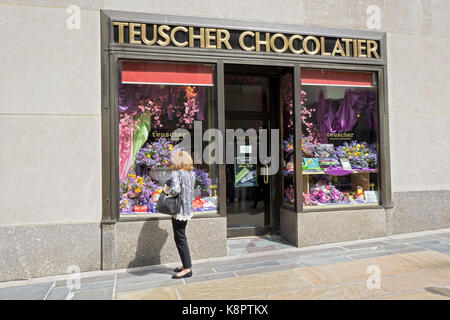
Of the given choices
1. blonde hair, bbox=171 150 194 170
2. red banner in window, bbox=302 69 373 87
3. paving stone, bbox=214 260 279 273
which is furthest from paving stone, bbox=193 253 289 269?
red banner in window, bbox=302 69 373 87

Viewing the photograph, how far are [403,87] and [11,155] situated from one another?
6.85 metres

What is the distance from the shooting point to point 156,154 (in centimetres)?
539

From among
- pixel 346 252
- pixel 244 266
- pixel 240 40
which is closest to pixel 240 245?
pixel 244 266

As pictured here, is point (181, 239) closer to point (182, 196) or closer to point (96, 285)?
point (182, 196)

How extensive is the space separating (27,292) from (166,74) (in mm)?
3608

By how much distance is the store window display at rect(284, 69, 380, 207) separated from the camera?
6004 millimetres

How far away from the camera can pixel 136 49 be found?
494 cm

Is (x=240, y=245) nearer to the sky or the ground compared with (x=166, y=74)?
nearer to the ground

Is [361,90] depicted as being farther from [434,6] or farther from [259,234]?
[259,234]

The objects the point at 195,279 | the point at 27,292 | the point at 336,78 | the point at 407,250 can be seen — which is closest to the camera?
the point at 27,292

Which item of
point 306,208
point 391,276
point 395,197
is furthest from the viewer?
point 395,197

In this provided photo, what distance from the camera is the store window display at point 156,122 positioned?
513cm

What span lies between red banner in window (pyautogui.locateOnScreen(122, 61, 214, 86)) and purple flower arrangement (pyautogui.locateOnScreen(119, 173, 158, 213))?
157 centimetres

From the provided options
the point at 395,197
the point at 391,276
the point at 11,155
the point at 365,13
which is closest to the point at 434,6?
the point at 365,13
